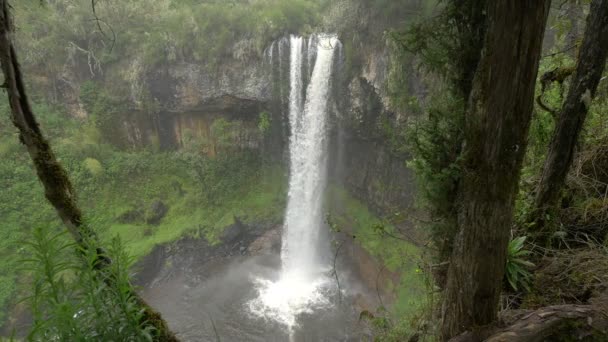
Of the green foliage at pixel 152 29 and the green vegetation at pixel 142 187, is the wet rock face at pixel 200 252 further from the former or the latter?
the green foliage at pixel 152 29

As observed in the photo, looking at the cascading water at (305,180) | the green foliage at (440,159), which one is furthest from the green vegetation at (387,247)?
the green foliage at (440,159)

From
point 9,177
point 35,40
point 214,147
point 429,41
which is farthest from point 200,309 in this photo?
point 35,40

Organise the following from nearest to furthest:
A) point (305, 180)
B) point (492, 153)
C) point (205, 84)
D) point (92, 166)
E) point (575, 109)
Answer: point (492, 153) < point (575, 109) < point (92, 166) < point (305, 180) < point (205, 84)

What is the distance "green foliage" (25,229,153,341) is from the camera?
64.7 inches

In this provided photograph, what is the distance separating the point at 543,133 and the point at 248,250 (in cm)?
1266

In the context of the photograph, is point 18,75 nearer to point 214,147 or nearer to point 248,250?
point 248,250

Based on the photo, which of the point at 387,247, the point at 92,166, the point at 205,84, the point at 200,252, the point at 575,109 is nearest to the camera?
the point at 575,109

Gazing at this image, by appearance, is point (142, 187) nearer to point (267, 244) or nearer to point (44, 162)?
point (267, 244)

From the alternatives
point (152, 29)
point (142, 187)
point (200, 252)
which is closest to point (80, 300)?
point (200, 252)

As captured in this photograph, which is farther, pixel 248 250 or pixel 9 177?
pixel 248 250

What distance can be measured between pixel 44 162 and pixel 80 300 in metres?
0.91

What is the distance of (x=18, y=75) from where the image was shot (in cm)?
199

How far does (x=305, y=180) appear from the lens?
1582 cm

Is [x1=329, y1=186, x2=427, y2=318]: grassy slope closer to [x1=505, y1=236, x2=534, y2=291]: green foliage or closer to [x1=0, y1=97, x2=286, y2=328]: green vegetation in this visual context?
[x1=0, y1=97, x2=286, y2=328]: green vegetation
